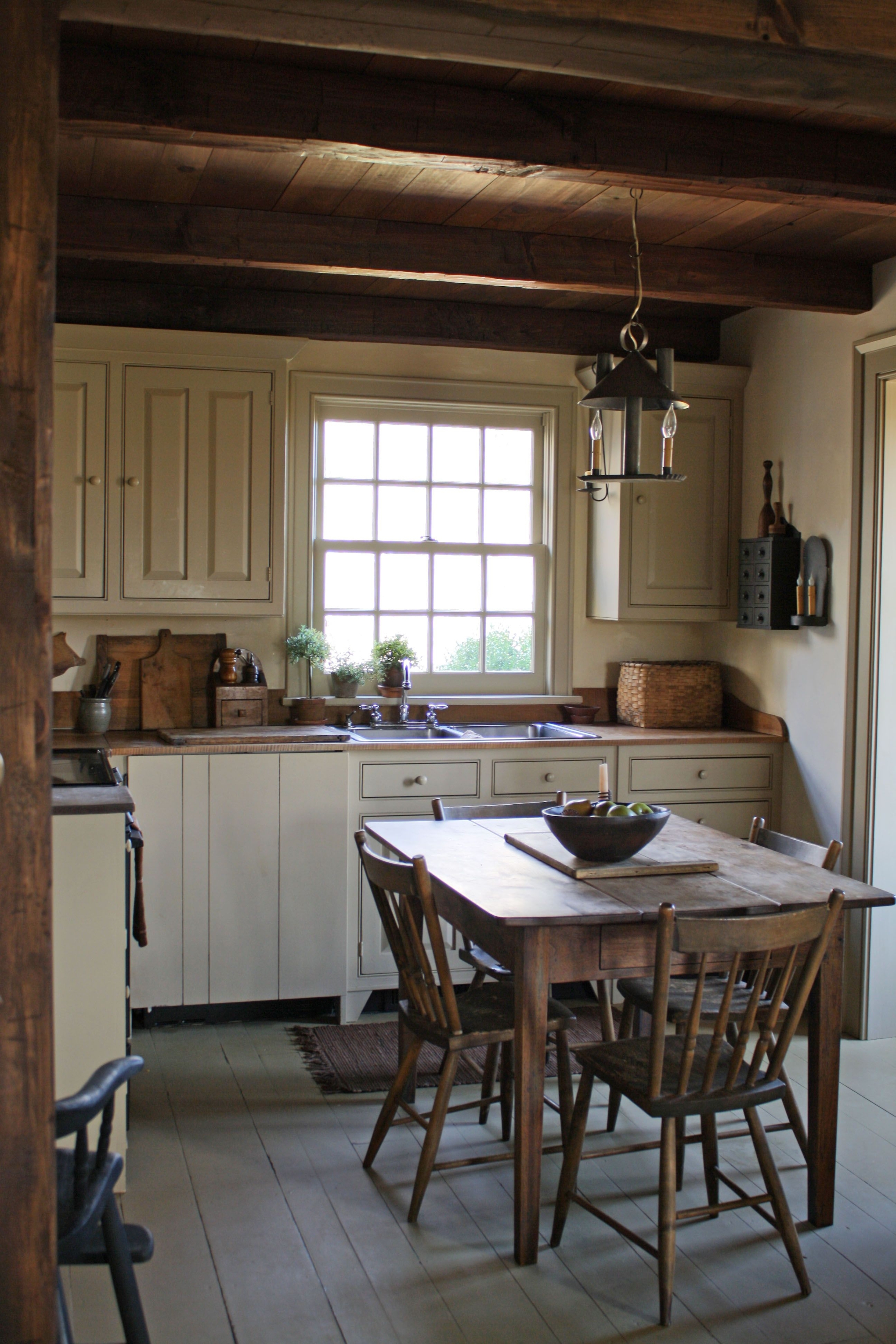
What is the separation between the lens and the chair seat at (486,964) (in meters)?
3.66

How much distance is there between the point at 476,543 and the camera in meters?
5.44

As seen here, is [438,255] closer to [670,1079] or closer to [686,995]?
[686,995]

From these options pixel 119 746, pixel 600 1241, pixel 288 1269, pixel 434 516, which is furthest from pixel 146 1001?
pixel 434 516

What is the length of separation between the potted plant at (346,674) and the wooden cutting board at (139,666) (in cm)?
47

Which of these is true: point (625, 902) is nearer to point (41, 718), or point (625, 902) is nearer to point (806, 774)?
point (41, 718)

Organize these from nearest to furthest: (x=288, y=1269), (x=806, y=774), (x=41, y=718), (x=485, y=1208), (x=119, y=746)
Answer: (x=41, y=718) < (x=288, y=1269) < (x=485, y=1208) < (x=119, y=746) < (x=806, y=774)

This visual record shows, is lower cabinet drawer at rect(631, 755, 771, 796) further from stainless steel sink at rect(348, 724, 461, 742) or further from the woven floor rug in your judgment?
the woven floor rug

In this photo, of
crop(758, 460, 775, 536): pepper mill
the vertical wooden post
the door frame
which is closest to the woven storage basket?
crop(758, 460, 775, 536): pepper mill

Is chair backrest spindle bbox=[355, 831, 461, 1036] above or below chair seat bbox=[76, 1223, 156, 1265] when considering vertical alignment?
above

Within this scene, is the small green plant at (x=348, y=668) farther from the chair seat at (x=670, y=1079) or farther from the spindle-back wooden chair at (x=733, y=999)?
the chair seat at (x=670, y=1079)

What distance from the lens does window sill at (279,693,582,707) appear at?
5.15m

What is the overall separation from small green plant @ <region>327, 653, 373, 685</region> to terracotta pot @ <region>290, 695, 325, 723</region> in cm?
12

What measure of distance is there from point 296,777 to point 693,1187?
6.52ft

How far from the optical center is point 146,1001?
4383 millimetres
